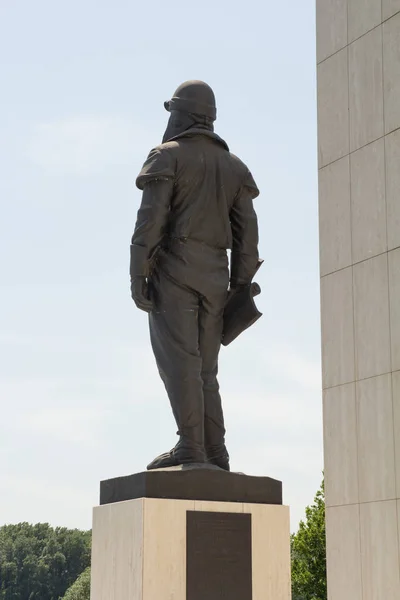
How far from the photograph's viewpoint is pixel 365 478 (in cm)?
1675

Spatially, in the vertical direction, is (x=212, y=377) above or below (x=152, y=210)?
below

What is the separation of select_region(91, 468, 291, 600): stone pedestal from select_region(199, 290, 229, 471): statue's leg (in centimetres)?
37

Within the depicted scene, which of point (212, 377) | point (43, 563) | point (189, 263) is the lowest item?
point (212, 377)

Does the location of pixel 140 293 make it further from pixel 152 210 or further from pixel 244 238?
pixel 244 238

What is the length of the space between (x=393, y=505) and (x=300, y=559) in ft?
80.0

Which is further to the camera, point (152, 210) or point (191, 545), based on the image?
point (152, 210)

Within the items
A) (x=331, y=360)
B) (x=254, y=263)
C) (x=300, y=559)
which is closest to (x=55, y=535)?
(x=300, y=559)

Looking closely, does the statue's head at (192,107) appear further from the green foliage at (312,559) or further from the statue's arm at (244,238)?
the green foliage at (312,559)

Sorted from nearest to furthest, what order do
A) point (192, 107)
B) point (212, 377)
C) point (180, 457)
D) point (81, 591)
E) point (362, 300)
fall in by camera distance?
point (180, 457) < point (212, 377) < point (192, 107) < point (362, 300) < point (81, 591)

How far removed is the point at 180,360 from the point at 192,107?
2265mm

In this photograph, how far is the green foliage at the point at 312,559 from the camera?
126 feet

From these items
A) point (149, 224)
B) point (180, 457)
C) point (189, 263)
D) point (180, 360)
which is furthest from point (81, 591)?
point (149, 224)

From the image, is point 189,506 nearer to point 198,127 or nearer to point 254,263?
point 254,263

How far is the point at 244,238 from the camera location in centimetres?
Result: 948
